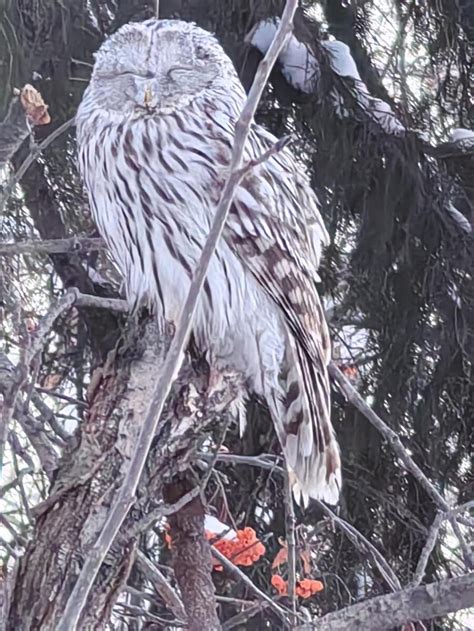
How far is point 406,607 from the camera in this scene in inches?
56.7

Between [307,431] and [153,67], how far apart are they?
0.75m

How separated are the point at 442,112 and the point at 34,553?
145 cm

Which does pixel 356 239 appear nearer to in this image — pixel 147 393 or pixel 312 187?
pixel 312 187

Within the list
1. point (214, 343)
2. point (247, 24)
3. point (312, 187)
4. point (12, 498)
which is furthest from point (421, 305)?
point (12, 498)

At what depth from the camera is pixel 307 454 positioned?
203 cm

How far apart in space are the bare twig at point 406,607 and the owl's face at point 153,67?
105 centimetres

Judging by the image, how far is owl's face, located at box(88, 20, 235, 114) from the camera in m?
2.07

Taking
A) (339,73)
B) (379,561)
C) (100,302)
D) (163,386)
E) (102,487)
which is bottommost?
(379,561)

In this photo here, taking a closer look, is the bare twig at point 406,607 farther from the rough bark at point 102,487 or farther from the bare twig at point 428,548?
the rough bark at point 102,487

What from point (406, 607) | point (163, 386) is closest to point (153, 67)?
point (406, 607)

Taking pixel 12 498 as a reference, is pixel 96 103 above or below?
above

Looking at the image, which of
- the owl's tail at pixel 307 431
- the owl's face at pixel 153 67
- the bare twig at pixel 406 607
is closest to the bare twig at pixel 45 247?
the owl's face at pixel 153 67

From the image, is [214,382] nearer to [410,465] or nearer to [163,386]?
[410,465]

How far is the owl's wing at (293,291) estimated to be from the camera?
2027 millimetres
